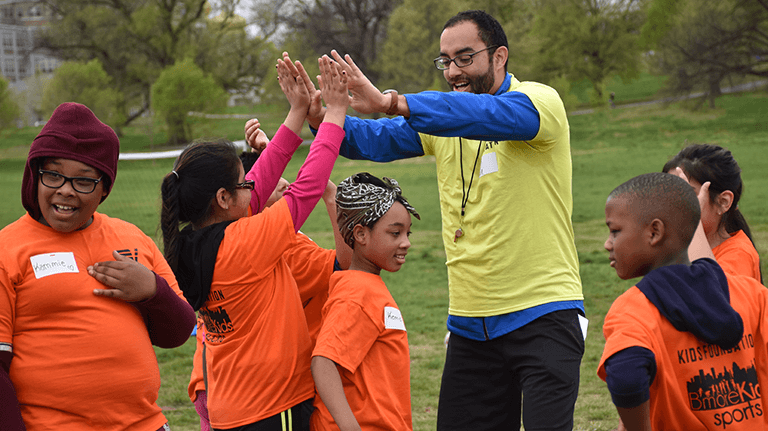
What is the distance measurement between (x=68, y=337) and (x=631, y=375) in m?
1.96

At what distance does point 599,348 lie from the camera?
7.13 metres

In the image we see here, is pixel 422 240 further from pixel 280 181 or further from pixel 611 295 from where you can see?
pixel 280 181

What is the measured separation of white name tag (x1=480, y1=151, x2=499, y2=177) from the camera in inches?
124

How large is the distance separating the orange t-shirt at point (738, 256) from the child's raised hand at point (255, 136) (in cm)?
231

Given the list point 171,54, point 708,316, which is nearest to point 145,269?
point 708,316

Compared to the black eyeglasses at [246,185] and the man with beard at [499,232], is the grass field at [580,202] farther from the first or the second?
the man with beard at [499,232]

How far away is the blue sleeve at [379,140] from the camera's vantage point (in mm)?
3406

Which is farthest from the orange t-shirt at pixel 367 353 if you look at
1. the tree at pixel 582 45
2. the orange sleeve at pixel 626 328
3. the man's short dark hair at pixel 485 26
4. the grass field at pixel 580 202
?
the tree at pixel 582 45

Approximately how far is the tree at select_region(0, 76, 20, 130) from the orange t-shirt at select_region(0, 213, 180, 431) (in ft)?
155

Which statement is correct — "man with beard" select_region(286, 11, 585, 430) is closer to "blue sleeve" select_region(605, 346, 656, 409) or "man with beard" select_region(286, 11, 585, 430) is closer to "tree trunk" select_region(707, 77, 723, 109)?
"blue sleeve" select_region(605, 346, 656, 409)

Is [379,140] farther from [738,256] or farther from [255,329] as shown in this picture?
[738,256]

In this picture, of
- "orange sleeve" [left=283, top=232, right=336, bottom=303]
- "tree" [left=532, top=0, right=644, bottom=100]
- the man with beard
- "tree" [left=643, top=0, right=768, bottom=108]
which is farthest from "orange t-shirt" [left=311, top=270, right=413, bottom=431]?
"tree" [left=532, top=0, right=644, bottom=100]

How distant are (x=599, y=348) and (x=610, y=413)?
5.89 feet

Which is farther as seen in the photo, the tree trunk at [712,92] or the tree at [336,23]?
the tree at [336,23]
